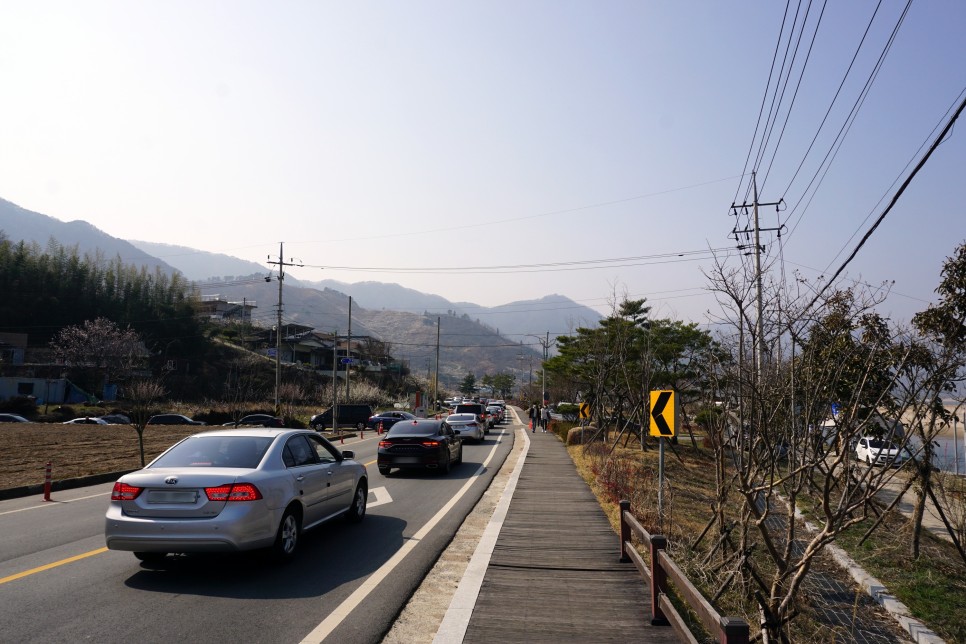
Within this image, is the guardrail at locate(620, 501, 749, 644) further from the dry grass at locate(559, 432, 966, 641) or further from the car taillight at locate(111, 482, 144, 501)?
the car taillight at locate(111, 482, 144, 501)

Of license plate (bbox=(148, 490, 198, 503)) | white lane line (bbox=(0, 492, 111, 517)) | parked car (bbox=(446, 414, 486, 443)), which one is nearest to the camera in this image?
license plate (bbox=(148, 490, 198, 503))

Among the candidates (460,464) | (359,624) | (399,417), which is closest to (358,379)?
(399,417)

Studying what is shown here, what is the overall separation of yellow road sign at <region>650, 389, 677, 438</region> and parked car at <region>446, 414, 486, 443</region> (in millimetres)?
18406

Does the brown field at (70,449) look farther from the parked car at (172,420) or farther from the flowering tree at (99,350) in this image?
Answer: the flowering tree at (99,350)

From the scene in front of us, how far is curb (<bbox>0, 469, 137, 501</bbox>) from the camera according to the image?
1345 cm

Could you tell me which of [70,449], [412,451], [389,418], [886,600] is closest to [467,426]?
[412,451]

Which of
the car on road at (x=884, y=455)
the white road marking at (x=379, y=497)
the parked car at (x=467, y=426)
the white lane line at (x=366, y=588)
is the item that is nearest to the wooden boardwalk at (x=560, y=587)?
the white lane line at (x=366, y=588)

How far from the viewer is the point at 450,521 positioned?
36.1 ft

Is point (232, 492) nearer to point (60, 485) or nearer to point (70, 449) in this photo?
point (60, 485)

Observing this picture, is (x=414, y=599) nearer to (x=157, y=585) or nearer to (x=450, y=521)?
(x=157, y=585)

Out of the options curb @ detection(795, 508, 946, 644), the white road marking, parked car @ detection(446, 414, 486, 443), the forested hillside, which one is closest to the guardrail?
curb @ detection(795, 508, 946, 644)

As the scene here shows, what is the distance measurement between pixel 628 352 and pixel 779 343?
18.9m

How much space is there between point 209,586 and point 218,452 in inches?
60.5

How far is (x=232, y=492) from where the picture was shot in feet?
23.1
